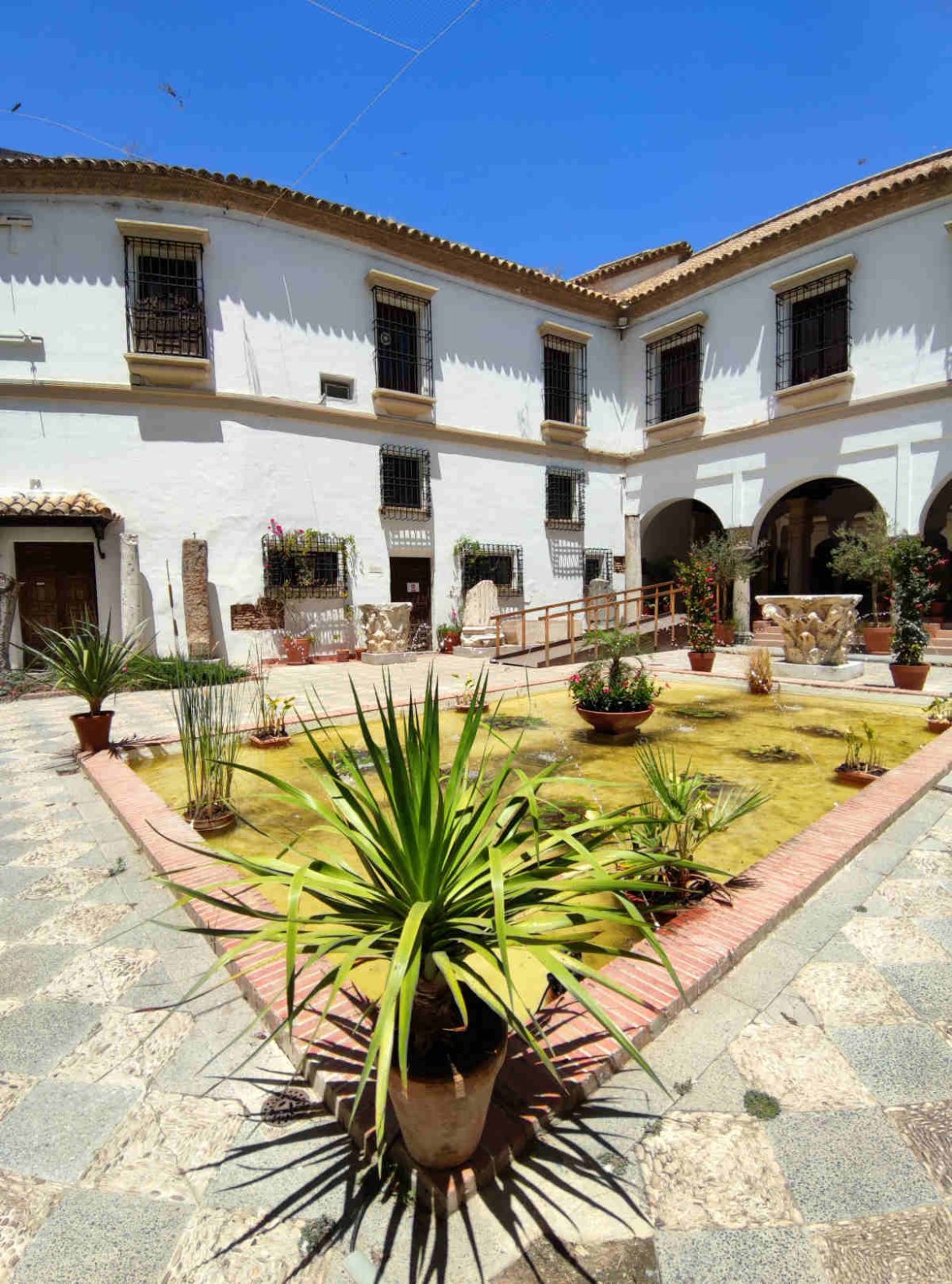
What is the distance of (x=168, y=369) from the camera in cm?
1145

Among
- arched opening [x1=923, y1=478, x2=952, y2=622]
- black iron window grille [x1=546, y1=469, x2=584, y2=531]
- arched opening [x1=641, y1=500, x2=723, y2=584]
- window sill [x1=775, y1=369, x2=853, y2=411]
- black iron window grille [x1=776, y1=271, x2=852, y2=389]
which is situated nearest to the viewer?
window sill [x1=775, y1=369, x2=853, y2=411]

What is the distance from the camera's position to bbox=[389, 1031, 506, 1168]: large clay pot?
145 centimetres

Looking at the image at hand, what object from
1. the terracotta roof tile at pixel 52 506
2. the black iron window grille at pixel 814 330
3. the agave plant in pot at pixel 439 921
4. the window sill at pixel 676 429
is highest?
the black iron window grille at pixel 814 330

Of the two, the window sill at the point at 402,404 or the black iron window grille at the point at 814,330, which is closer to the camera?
the black iron window grille at the point at 814,330

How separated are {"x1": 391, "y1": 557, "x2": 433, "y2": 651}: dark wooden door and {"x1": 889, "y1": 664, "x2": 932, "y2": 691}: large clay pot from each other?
9.07 m

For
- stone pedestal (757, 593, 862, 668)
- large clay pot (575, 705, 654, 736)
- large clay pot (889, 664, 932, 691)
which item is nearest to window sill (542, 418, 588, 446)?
stone pedestal (757, 593, 862, 668)

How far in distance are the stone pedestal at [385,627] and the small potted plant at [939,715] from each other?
28.2 ft

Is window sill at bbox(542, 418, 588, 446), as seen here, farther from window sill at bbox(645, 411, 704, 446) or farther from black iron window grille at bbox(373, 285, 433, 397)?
black iron window grille at bbox(373, 285, 433, 397)

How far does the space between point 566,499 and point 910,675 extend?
10.2 m

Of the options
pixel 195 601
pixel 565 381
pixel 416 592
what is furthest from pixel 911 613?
pixel 195 601

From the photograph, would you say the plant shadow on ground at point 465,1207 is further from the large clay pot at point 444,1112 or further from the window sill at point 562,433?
the window sill at point 562,433

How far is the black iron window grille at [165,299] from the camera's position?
37.5 feet

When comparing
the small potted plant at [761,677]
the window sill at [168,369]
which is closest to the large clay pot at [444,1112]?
the small potted plant at [761,677]

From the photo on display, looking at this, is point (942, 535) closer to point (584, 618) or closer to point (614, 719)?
point (584, 618)
